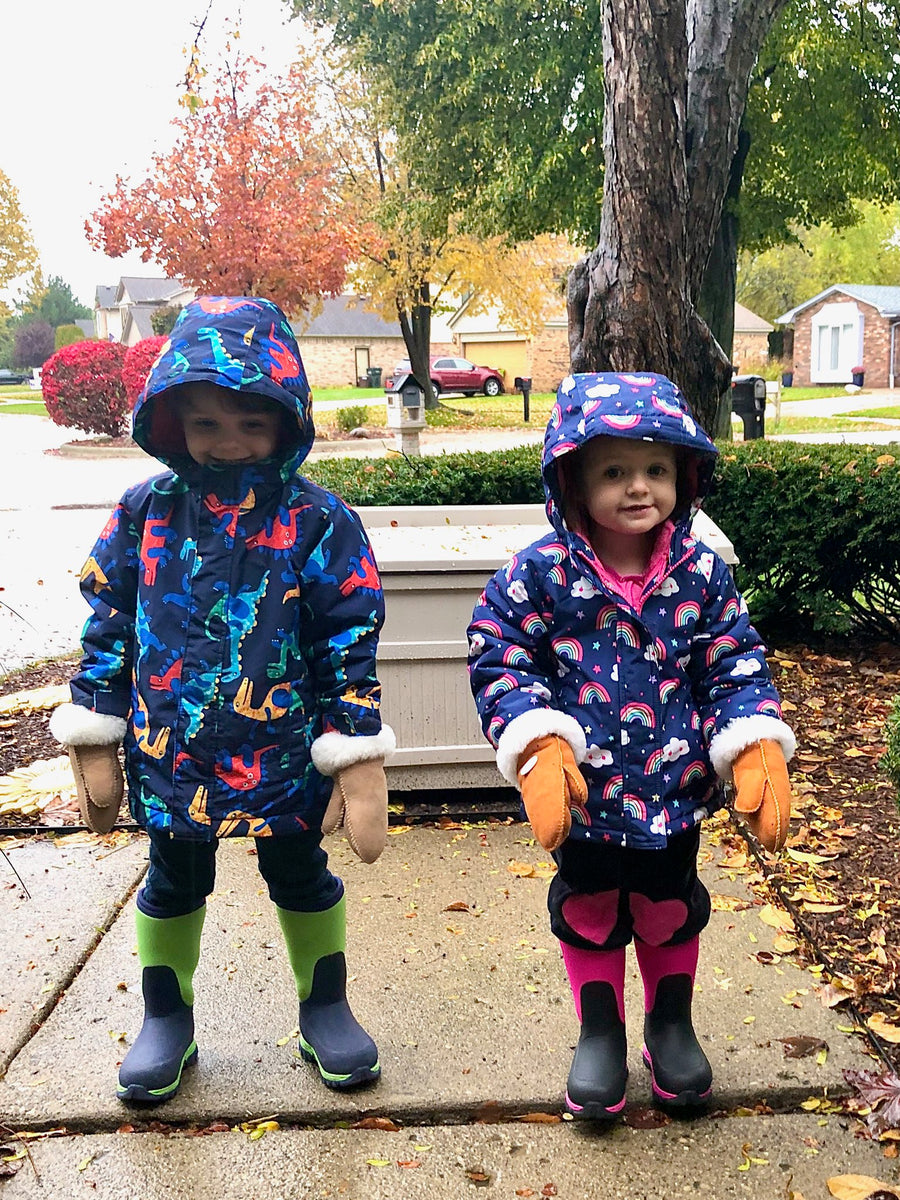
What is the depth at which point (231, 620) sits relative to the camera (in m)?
2.00

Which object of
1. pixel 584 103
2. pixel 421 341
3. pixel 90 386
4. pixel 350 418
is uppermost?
pixel 584 103

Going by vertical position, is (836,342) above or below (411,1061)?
above

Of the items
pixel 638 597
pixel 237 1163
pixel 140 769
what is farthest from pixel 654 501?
pixel 237 1163

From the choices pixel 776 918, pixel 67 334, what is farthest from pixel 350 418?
pixel 67 334

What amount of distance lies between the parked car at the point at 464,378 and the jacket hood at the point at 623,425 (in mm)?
37426

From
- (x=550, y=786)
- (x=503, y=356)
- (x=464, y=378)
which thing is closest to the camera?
(x=550, y=786)

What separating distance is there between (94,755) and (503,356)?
44.0 m

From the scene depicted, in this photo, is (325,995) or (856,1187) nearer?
(856,1187)

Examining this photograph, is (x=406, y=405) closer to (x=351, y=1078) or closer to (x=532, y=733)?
(x=351, y=1078)

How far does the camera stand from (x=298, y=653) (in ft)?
6.76

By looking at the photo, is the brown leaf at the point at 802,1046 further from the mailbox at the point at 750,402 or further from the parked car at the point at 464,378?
the parked car at the point at 464,378

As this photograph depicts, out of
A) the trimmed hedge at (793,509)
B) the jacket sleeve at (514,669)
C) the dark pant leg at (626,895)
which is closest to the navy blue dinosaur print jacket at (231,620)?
the jacket sleeve at (514,669)

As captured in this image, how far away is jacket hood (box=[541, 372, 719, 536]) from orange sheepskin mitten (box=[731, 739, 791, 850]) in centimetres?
51

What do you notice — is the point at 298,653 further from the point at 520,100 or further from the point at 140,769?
the point at 520,100
